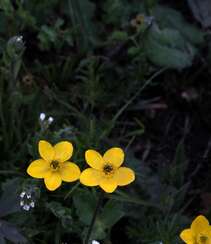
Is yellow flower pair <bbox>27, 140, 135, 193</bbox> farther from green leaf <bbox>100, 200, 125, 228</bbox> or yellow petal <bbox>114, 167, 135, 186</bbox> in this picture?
green leaf <bbox>100, 200, 125, 228</bbox>

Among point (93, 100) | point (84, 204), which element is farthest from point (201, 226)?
point (93, 100)

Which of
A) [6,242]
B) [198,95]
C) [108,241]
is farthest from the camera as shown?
[198,95]

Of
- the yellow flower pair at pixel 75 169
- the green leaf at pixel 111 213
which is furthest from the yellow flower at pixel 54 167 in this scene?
the green leaf at pixel 111 213

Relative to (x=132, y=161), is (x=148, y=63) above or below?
above

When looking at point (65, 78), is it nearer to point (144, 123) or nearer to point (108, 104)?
point (108, 104)

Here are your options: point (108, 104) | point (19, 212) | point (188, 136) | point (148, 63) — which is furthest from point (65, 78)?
point (19, 212)

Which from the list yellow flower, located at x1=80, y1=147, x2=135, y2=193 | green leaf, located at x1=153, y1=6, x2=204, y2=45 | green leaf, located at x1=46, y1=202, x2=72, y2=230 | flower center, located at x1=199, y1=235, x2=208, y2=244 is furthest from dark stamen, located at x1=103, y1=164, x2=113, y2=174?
green leaf, located at x1=153, y1=6, x2=204, y2=45
